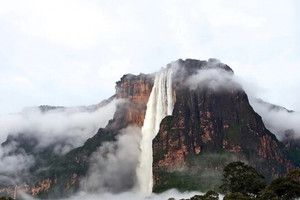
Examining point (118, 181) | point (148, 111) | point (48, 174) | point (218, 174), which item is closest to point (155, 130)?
point (148, 111)

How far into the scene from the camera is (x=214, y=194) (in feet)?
196

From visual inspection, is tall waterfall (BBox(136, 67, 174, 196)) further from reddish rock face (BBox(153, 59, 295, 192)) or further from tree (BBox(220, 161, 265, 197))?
Result: tree (BBox(220, 161, 265, 197))

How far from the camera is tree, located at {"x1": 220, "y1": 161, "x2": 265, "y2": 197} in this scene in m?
59.5

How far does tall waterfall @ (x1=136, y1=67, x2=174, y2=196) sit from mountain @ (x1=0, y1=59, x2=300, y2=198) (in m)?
0.37

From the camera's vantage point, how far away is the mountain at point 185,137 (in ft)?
468

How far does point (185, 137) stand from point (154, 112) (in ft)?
79.3

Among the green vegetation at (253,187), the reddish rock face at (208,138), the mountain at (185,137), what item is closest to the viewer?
the green vegetation at (253,187)

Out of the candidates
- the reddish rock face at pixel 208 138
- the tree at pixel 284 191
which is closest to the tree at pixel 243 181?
the tree at pixel 284 191

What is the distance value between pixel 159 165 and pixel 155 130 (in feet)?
78.8

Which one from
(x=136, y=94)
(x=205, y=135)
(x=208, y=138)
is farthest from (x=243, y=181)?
(x=136, y=94)

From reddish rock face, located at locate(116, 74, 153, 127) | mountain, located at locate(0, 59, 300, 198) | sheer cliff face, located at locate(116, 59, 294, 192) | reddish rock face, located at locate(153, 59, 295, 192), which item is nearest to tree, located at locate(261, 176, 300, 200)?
mountain, located at locate(0, 59, 300, 198)

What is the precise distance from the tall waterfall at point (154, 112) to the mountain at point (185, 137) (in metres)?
0.37

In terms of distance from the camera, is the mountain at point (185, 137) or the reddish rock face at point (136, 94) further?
the reddish rock face at point (136, 94)

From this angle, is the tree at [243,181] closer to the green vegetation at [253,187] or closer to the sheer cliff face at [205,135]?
the green vegetation at [253,187]
